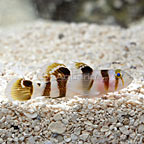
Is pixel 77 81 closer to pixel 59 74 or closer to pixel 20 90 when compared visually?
pixel 59 74

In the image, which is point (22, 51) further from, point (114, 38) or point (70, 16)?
point (70, 16)

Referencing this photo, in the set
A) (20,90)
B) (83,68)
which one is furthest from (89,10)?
(20,90)

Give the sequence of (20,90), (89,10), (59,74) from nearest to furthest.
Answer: (20,90) < (59,74) < (89,10)

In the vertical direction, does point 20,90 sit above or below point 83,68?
below

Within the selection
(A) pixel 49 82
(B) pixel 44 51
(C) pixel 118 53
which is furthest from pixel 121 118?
(B) pixel 44 51

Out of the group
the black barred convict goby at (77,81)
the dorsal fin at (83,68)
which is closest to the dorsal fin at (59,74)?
the black barred convict goby at (77,81)
